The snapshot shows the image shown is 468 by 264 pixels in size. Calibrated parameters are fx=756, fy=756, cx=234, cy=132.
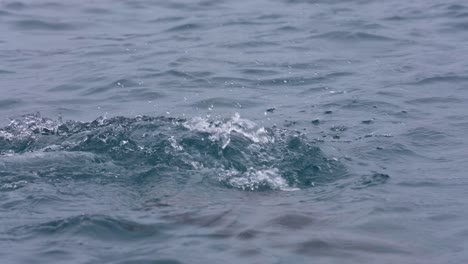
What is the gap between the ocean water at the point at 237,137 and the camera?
6.04 meters

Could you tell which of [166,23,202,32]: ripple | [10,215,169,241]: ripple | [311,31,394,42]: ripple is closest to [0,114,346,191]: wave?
[10,215,169,241]: ripple

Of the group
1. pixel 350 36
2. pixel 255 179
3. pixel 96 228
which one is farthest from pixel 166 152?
pixel 350 36

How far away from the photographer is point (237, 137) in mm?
8320

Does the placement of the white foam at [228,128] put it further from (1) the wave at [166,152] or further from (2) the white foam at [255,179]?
(2) the white foam at [255,179]

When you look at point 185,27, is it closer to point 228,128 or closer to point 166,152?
point 228,128

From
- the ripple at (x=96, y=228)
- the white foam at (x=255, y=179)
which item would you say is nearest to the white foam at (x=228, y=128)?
the white foam at (x=255, y=179)

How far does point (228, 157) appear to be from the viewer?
7910 mm

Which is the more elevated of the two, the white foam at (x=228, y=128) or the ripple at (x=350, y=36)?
the ripple at (x=350, y=36)

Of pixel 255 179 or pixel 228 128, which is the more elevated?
pixel 228 128

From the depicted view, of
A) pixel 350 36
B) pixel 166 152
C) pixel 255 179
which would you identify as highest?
pixel 350 36

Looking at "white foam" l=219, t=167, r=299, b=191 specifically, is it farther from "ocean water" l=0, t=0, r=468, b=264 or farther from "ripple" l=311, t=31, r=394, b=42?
"ripple" l=311, t=31, r=394, b=42

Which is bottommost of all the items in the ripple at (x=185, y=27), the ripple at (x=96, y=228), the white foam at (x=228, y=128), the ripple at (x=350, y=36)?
the ripple at (x=96, y=228)

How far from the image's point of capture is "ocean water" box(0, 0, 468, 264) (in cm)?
604

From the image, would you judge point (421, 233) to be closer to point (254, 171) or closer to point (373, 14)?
point (254, 171)
